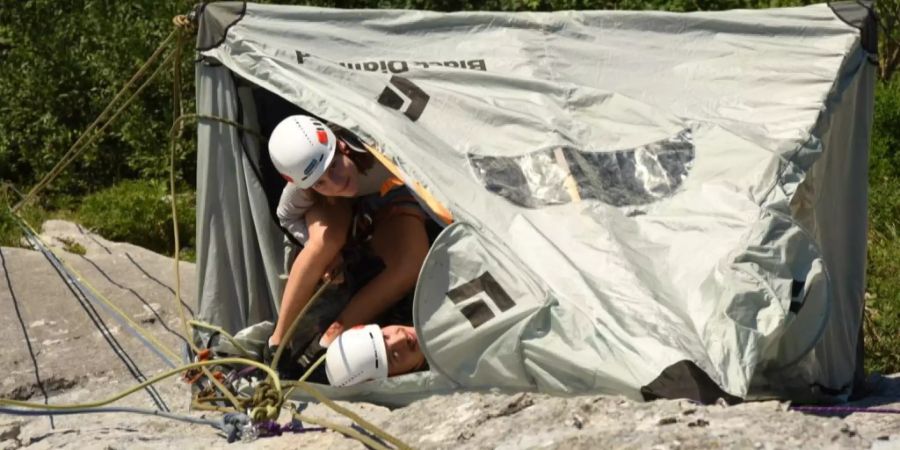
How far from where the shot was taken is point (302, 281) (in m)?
4.86

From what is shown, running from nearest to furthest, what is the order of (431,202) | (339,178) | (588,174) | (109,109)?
(431,202) → (588,174) → (339,178) → (109,109)

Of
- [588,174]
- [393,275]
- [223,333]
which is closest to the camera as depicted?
[588,174]

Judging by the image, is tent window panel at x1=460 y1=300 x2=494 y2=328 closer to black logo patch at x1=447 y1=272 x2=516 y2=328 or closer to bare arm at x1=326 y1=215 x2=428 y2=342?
black logo patch at x1=447 y1=272 x2=516 y2=328

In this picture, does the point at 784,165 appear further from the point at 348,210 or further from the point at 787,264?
the point at 348,210

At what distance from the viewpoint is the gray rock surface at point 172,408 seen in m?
3.60

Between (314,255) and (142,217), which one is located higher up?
(314,255)

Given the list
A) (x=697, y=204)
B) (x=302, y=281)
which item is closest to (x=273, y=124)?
(x=302, y=281)

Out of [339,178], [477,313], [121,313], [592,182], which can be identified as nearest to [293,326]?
[339,178]

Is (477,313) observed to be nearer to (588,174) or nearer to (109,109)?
(588,174)

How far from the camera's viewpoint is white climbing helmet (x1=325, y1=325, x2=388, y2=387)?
15.0ft

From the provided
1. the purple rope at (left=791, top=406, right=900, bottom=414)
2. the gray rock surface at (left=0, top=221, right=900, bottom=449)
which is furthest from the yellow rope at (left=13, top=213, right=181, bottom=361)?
Result: the purple rope at (left=791, top=406, right=900, bottom=414)

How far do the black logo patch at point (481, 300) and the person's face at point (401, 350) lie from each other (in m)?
0.32

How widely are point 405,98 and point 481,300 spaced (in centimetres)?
94

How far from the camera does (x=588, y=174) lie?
4.64 meters
